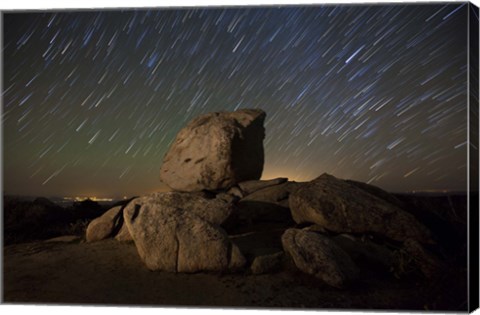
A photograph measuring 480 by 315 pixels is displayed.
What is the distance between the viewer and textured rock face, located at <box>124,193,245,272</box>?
9023 millimetres

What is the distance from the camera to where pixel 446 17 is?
28.1 ft

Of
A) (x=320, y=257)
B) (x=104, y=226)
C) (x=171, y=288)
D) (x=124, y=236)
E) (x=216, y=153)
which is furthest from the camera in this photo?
(x=216, y=153)

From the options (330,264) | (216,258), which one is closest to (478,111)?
(330,264)

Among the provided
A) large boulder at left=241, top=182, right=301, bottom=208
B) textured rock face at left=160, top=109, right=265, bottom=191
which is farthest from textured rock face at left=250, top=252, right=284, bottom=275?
textured rock face at left=160, top=109, right=265, bottom=191

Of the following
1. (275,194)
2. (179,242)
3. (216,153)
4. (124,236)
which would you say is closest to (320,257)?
(179,242)

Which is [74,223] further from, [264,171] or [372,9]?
[372,9]

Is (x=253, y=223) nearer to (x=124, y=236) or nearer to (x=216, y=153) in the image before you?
(x=216, y=153)

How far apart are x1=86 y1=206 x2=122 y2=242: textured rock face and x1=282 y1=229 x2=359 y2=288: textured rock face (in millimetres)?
5135

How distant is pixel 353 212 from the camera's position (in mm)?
10195

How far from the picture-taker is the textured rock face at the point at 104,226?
1166 centimetres

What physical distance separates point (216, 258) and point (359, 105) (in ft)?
16.0

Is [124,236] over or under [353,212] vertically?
under

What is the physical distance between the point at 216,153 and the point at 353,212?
495 cm

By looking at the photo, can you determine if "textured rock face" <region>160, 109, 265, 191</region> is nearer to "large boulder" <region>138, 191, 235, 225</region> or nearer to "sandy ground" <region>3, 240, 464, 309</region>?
"large boulder" <region>138, 191, 235, 225</region>
